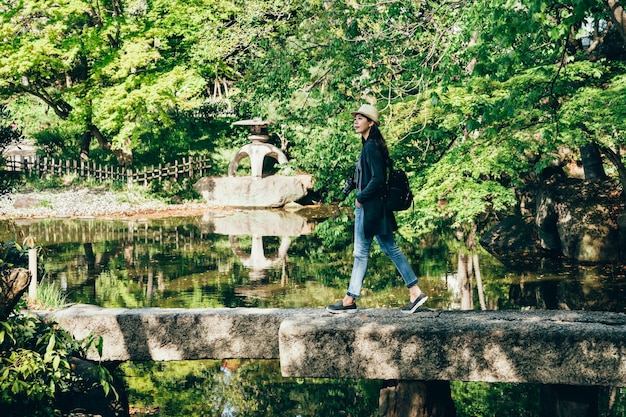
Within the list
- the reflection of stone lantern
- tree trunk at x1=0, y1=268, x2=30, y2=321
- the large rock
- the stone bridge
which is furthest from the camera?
the reflection of stone lantern

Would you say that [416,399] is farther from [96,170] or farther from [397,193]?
[96,170]

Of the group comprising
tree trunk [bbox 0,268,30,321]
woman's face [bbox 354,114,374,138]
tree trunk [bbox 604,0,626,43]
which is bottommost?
tree trunk [bbox 0,268,30,321]

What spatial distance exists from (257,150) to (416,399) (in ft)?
80.2

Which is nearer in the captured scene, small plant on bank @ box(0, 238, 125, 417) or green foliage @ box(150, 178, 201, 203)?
small plant on bank @ box(0, 238, 125, 417)

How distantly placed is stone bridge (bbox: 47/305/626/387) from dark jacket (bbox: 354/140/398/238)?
0.82 metres

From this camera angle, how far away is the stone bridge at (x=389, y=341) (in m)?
6.15

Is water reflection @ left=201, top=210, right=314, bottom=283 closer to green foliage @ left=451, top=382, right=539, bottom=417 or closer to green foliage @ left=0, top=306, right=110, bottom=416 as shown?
green foliage @ left=451, top=382, right=539, bottom=417

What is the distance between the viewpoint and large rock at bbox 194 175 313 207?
29.5 meters

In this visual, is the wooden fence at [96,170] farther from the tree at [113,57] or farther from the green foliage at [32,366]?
the green foliage at [32,366]

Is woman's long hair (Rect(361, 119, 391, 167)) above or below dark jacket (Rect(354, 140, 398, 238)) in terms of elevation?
above

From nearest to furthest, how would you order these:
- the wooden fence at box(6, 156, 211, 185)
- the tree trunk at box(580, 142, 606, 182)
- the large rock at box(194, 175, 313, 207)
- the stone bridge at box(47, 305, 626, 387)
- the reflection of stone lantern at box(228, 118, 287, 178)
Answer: the stone bridge at box(47, 305, 626, 387) → the tree trunk at box(580, 142, 606, 182) → the large rock at box(194, 175, 313, 207) → the reflection of stone lantern at box(228, 118, 287, 178) → the wooden fence at box(6, 156, 211, 185)

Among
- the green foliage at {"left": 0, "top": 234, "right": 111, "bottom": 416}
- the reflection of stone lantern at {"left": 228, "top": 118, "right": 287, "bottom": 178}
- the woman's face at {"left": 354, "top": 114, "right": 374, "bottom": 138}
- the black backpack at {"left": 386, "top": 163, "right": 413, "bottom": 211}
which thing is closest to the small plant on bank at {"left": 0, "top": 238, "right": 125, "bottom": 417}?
the green foliage at {"left": 0, "top": 234, "right": 111, "bottom": 416}

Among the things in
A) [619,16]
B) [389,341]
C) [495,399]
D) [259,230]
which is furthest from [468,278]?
[389,341]

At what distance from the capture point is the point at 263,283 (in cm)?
1564
